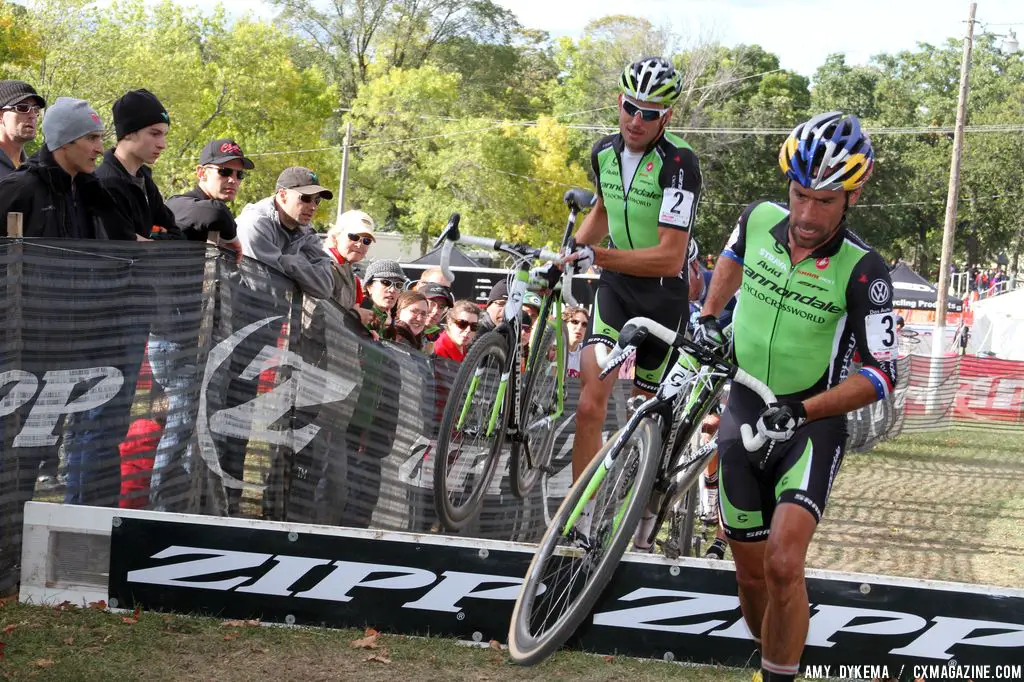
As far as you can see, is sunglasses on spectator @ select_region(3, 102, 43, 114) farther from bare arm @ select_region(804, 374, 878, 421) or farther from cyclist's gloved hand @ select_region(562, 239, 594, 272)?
bare arm @ select_region(804, 374, 878, 421)

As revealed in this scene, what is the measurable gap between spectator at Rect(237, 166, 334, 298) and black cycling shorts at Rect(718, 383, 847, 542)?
3.31m

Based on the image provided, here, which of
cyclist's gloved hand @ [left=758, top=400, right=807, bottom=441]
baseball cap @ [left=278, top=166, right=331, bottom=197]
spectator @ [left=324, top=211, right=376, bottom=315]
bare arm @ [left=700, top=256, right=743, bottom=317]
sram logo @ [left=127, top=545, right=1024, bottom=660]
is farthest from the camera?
spectator @ [left=324, top=211, right=376, bottom=315]

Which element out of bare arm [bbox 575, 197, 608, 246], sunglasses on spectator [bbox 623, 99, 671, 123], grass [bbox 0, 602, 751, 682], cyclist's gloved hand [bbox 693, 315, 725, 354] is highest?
sunglasses on spectator [bbox 623, 99, 671, 123]

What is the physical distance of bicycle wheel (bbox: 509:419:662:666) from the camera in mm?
5203

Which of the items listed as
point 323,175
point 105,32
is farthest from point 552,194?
point 105,32

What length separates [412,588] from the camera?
244 inches

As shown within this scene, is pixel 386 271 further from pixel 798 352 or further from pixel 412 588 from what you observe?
pixel 798 352

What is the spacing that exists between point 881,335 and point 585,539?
5.17ft

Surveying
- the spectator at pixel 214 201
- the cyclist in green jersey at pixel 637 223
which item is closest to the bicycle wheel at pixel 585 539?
the cyclist in green jersey at pixel 637 223

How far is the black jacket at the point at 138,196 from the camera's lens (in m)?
7.20

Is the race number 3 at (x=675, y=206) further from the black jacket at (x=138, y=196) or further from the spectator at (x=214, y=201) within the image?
the black jacket at (x=138, y=196)

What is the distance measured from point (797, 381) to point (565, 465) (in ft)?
14.9

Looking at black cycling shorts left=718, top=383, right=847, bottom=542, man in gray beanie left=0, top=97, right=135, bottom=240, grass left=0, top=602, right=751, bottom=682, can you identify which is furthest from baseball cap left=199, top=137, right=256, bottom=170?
black cycling shorts left=718, top=383, right=847, bottom=542

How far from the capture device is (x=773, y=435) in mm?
4883
